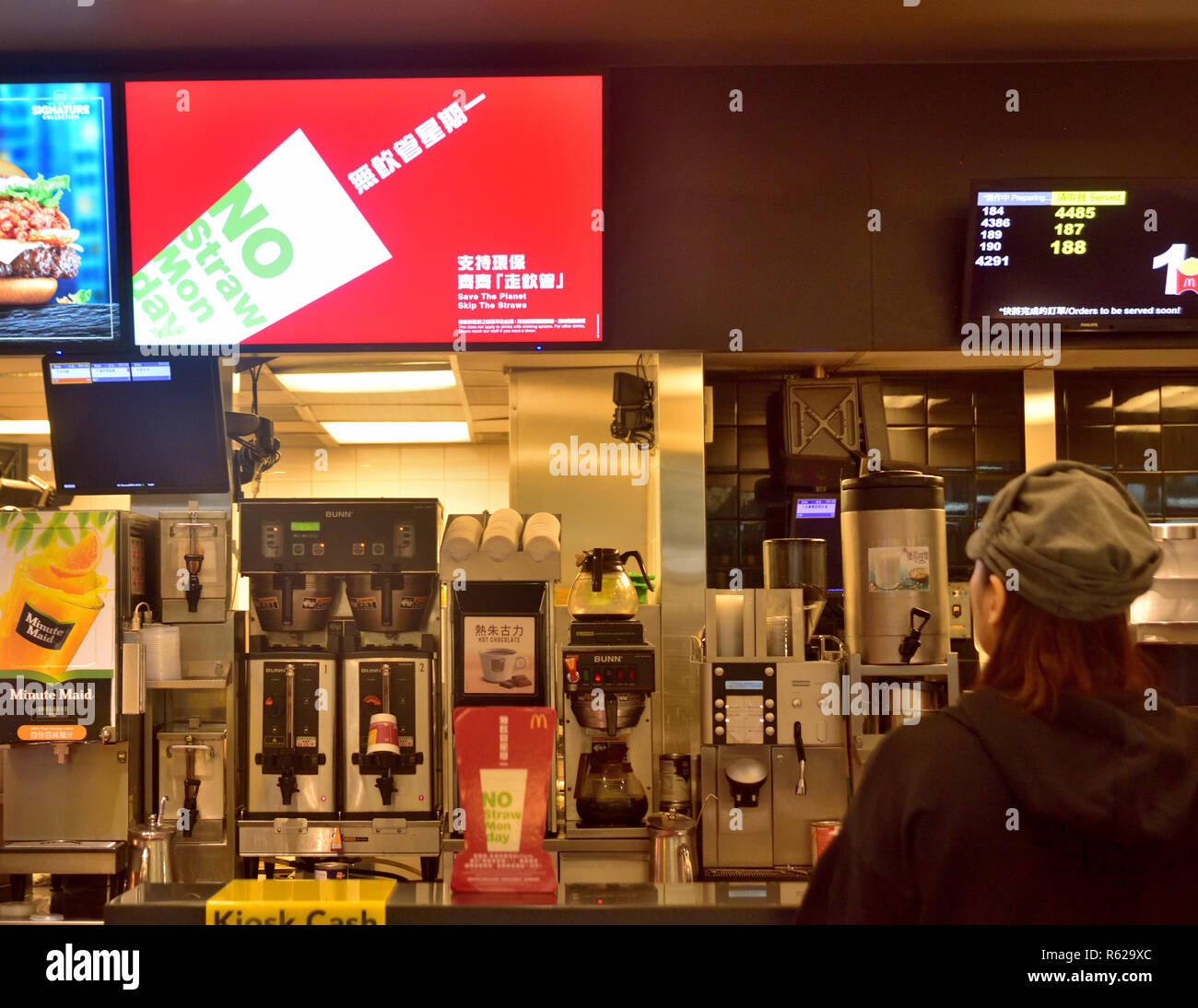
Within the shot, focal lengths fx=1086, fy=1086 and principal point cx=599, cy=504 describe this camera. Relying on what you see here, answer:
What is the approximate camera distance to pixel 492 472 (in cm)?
→ 950

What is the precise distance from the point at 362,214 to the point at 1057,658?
3.28 meters

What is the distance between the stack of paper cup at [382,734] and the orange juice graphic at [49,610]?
3.49ft

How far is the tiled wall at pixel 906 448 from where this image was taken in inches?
240

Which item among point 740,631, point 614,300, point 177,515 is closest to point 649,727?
point 740,631

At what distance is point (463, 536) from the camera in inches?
144

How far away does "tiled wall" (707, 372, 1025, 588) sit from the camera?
610 centimetres

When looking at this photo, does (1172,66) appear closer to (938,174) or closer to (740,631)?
(938,174)

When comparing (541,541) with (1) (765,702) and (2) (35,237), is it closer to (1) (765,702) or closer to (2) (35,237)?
(1) (765,702)

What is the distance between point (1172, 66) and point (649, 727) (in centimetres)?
320
